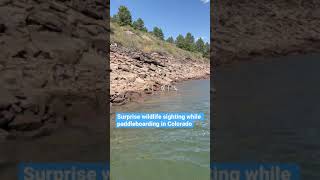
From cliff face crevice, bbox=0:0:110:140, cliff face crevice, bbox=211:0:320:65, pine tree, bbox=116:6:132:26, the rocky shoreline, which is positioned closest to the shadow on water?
the rocky shoreline

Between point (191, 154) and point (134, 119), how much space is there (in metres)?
5.73

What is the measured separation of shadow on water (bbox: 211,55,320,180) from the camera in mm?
8820

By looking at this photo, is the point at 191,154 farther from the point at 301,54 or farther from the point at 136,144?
the point at 301,54

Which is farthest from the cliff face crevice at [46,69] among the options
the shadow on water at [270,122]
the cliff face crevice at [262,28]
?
the cliff face crevice at [262,28]

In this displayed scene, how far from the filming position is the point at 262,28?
41.6m

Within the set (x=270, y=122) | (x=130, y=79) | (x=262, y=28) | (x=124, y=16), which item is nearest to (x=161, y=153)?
(x=270, y=122)

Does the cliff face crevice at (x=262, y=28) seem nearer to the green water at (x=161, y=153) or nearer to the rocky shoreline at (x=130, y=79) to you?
the rocky shoreline at (x=130, y=79)

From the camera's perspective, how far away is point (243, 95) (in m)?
18.8

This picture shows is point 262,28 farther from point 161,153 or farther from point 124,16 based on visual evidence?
point 161,153

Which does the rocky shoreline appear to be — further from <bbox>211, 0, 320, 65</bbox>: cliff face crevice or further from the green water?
<bbox>211, 0, 320, 65</bbox>: cliff face crevice

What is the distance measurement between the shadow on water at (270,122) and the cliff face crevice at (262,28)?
50.4 feet

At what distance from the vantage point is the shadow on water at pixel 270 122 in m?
8.82

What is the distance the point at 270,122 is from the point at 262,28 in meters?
31.9

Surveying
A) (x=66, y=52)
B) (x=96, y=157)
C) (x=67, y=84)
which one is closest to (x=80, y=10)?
(x=66, y=52)
